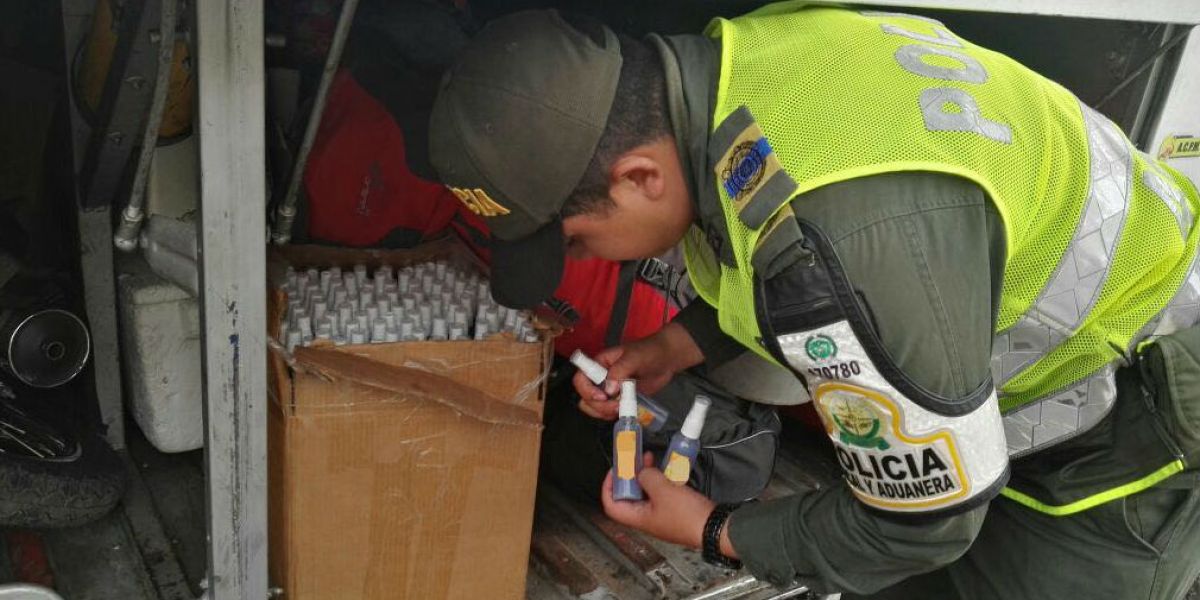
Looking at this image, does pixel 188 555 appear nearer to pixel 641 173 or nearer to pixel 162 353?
pixel 162 353

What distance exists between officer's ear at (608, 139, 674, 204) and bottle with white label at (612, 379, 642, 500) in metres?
0.47

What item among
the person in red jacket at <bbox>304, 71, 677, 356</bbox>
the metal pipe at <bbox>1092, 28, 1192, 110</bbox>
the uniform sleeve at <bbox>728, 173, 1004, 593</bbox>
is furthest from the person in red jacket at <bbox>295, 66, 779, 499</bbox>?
the metal pipe at <bbox>1092, 28, 1192, 110</bbox>

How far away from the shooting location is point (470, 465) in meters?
1.64

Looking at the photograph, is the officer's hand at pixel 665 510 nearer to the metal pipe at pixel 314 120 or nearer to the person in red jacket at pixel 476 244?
the person in red jacket at pixel 476 244

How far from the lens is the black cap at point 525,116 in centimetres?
113

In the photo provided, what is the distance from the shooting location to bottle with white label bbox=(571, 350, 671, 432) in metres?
1.69

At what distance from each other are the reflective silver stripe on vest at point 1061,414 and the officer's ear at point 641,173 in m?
0.59

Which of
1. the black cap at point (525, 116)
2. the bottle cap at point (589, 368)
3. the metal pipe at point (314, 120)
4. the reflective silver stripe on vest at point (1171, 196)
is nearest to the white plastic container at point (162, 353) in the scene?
the metal pipe at point (314, 120)

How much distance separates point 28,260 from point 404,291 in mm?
843

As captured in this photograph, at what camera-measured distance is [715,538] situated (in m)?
1.36

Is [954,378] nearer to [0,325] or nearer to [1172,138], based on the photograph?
[1172,138]

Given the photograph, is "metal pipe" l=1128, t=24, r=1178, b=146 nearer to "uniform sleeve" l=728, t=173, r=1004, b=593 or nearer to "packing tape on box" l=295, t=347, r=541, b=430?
"uniform sleeve" l=728, t=173, r=1004, b=593

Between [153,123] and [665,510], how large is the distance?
858 millimetres

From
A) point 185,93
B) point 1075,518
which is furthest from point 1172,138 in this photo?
point 185,93
